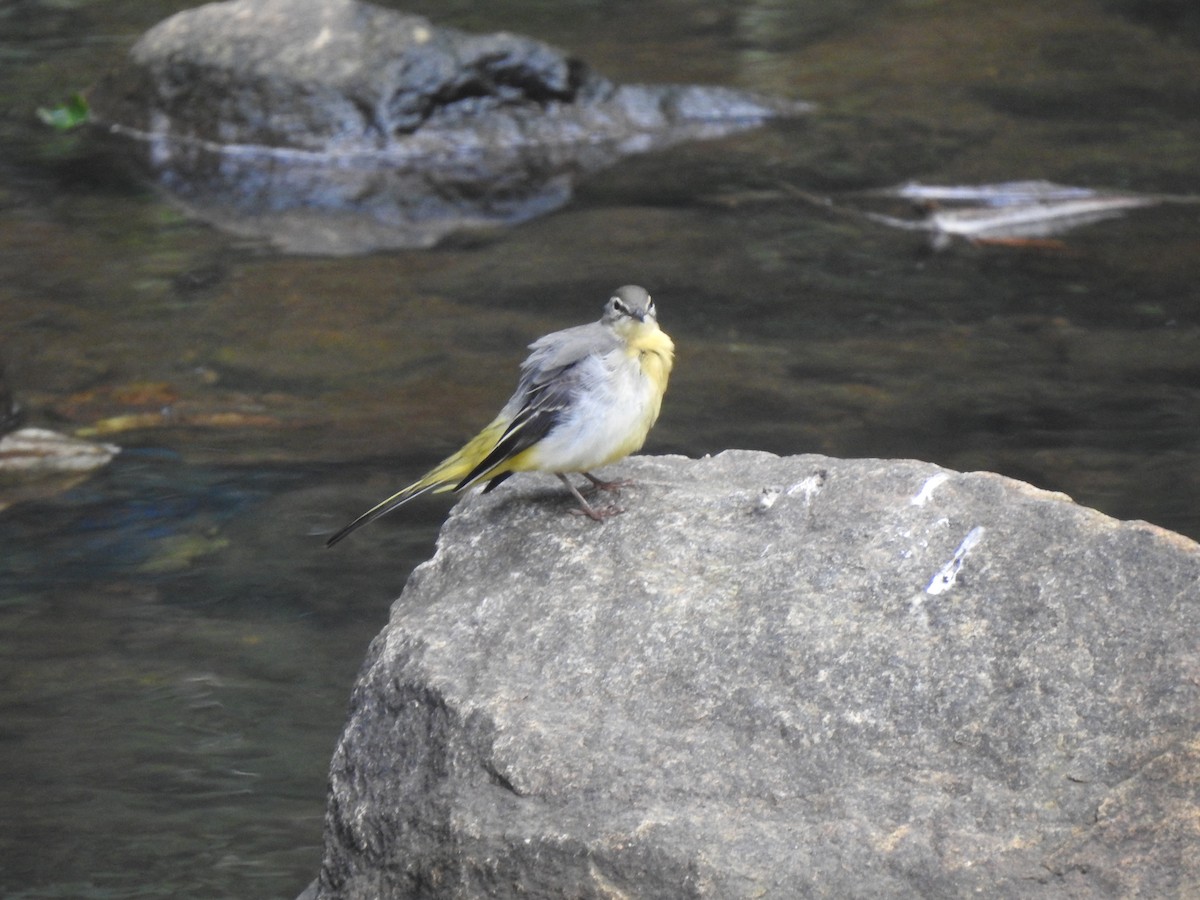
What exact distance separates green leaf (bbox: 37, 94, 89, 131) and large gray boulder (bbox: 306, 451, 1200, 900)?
1002cm

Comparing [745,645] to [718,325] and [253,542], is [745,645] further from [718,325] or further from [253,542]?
[718,325]

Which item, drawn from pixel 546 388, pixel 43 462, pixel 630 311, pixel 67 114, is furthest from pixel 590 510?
pixel 67 114

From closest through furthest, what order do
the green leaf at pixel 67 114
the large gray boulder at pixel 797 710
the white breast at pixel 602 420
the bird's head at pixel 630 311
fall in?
the large gray boulder at pixel 797 710 → the white breast at pixel 602 420 → the bird's head at pixel 630 311 → the green leaf at pixel 67 114

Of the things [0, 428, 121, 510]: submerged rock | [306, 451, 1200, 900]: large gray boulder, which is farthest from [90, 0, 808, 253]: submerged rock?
[306, 451, 1200, 900]: large gray boulder

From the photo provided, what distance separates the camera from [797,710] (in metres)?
3.77

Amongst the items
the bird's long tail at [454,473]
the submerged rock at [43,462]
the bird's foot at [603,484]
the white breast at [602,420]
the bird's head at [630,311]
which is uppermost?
the bird's head at [630,311]

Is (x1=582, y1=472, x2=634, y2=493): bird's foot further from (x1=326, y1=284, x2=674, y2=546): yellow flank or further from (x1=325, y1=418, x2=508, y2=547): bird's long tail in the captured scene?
(x1=325, y1=418, x2=508, y2=547): bird's long tail

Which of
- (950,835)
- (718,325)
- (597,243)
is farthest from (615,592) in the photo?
(597,243)

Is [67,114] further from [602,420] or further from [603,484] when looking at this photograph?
[602,420]

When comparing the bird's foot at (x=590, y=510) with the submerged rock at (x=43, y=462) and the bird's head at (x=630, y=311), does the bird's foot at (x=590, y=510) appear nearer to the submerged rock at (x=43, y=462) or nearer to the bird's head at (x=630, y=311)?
the bird's head at (x=630, y=311)

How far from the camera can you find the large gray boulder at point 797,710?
3.42 m

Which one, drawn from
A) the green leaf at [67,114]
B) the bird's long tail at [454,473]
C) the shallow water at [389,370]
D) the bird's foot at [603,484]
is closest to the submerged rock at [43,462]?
the shallow water at [389,370]

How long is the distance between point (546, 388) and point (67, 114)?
999cm

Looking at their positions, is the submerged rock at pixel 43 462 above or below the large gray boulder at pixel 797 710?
below
